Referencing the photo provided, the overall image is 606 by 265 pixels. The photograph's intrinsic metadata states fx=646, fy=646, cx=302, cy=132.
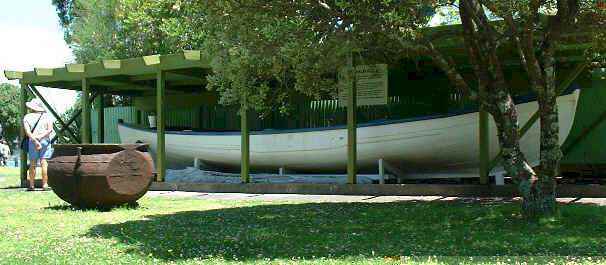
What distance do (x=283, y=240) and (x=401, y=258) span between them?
1655 millimetres

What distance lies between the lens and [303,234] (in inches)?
296

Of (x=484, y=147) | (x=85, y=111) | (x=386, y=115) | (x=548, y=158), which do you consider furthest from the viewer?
(x=386, y=115)

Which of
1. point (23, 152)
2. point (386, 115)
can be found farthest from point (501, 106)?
point (23, 152)

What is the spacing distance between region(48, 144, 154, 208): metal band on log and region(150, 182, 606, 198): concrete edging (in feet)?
12.0

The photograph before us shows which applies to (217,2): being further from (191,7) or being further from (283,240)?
(283,240)

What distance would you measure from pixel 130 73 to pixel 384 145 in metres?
6.09

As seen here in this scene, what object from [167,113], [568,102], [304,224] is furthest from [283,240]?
[167,113]

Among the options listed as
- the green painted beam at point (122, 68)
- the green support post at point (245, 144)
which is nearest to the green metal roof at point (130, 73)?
the green painted beam at point (122, 68)

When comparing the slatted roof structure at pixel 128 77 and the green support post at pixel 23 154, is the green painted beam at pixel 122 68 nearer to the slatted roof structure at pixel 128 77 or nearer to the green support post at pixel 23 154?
the slatted roof structure at pixel 128 77

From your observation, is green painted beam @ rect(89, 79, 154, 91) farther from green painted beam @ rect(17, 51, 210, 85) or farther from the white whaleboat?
the white whaleboat

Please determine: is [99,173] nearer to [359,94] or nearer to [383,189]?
[383,189]

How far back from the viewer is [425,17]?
28.6 ft

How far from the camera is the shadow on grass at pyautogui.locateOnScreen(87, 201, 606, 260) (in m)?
6.37

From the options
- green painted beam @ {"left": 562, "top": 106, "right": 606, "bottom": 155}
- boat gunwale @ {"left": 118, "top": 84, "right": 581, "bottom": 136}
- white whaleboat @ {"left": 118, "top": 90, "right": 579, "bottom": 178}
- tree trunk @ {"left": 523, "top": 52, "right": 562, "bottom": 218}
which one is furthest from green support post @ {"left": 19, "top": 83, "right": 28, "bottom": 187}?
green painted beam @ {"left": 562, "top": 106, "right": 606, "bottom": 155}
